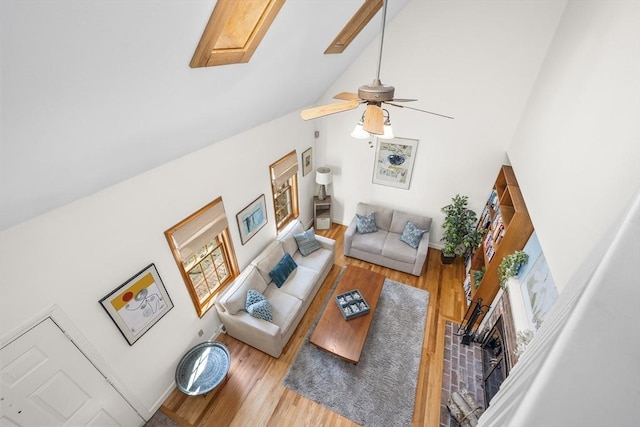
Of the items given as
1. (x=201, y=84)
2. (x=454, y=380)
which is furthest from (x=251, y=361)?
(x=201, y=84)

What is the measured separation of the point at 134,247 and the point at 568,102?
403 centimetres

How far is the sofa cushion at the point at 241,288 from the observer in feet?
11.5

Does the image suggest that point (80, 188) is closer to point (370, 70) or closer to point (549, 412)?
point (549, 412)

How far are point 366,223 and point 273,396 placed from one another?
3237mm

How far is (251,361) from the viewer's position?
358 cm

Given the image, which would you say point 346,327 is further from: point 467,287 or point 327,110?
point 327,110

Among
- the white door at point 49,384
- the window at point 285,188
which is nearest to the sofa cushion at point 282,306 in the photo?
the window at point 285,188

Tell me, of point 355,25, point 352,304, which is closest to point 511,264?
point 352,304

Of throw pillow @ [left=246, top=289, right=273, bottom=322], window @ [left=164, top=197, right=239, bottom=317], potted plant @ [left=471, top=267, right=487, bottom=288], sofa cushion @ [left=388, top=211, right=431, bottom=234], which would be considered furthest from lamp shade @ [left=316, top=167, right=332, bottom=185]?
potted plant @ [left=471, top=267, right=487, bottom=288]

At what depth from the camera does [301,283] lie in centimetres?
421

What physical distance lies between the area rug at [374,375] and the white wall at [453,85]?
89.5 inches

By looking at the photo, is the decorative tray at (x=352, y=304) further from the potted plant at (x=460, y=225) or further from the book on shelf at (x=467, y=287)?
the potted plant at (x=460, y=225)

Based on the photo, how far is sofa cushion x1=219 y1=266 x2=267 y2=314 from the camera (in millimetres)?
3508

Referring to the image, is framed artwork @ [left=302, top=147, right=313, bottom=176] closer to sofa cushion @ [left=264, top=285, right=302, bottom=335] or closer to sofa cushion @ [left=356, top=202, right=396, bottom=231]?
sofa cushion @ [left=356, top=202, right=396, bottom=231]
